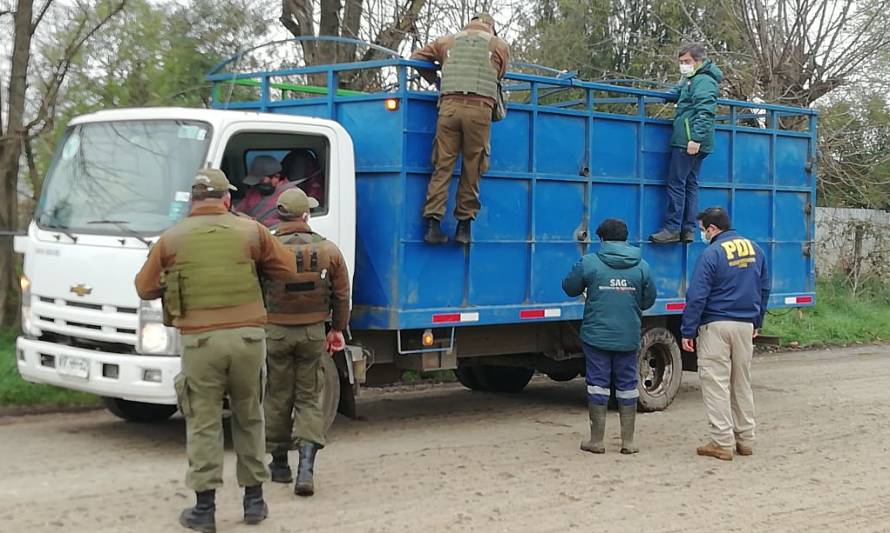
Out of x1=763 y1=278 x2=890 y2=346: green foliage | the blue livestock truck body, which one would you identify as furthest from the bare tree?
x1=763 y1=278 x2=890 y2=346: green foliage

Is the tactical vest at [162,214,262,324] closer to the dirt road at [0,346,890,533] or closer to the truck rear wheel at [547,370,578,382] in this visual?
the dirt road at [0,346,890,533]

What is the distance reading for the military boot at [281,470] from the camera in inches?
259

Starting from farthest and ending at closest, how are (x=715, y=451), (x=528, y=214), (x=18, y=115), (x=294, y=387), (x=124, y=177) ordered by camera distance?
1. (x=18, y=115)
2. (x=528, y=214)
3. (x=715, y=451)
4. (x=124, y=177)
5. (x=294, y=387)

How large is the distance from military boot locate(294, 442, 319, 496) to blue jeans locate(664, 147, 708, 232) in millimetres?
4432

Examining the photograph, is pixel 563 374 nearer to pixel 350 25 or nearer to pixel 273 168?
pixel 273 168

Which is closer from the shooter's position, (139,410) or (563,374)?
(139,410)

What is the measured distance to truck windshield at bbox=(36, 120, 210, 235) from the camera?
7.02m

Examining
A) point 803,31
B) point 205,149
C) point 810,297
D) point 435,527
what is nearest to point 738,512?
point 435,527

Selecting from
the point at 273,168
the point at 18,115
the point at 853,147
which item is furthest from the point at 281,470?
the point at 853,147

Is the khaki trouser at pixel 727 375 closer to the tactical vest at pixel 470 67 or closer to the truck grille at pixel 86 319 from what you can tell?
the tactical vest at pixel 470 67

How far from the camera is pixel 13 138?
10164 mm

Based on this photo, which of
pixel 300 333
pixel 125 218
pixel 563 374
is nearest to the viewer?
pixel 300 333

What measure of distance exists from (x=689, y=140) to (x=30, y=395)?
5.93 m

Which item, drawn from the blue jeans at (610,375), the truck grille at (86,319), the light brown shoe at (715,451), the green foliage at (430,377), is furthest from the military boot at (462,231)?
the green foliage at (430,377)
